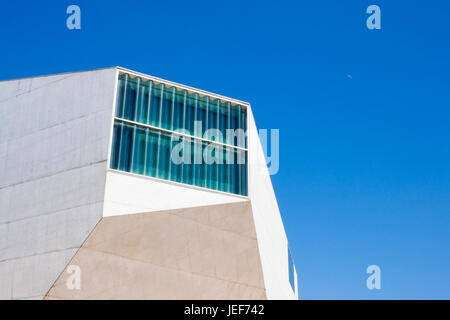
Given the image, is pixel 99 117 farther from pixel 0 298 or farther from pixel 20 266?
pixel 0 298

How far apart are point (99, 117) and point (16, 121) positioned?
5.22 m

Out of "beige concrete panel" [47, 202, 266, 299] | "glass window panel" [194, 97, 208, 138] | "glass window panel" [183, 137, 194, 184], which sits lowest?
"beige concrete panel" [47, 202, 266, 299]

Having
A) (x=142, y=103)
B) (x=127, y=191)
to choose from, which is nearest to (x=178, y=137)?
(x=142, y=103)

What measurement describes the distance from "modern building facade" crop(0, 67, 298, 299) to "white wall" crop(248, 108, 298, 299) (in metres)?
0.20

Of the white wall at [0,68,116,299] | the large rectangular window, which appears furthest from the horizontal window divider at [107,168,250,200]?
the white wall at [0,68,116,299]

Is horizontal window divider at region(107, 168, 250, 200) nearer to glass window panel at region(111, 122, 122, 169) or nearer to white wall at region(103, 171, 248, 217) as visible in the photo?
white wall at region(103, 171, 248, 217)

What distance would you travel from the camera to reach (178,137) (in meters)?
27.5

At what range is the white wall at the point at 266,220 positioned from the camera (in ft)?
92.6

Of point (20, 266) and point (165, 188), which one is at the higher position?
point (165, 188)

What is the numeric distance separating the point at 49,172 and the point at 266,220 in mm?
11852

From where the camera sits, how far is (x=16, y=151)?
2783 centimetres

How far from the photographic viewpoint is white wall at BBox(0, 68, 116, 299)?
24.7 metres
